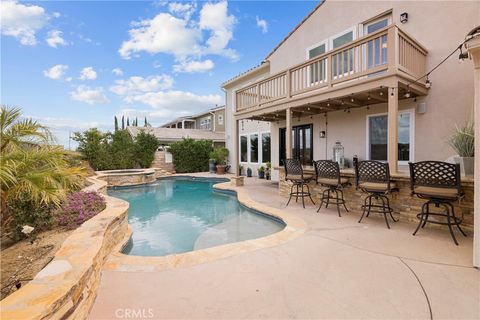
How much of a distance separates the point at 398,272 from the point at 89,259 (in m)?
3.53

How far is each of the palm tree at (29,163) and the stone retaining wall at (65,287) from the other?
66cm

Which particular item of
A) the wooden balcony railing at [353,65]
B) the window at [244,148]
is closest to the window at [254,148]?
the window at [244,148]

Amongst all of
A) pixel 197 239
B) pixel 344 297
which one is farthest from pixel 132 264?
pixel 344 297

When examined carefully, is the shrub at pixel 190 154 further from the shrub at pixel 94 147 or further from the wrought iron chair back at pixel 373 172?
the wrought iron chair back at pixel 373 172

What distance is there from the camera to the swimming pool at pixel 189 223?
15.1ft

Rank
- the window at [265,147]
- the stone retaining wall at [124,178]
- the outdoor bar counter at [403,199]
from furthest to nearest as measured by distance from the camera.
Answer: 1. the window at [265,147]
2. the stone retaining wall at [124,178]
3. the outdoor bar counter at [403,199]

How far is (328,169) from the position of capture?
5656 millimetres

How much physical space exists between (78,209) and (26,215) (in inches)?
34.1

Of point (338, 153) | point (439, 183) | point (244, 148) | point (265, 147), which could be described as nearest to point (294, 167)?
point (338, 153)

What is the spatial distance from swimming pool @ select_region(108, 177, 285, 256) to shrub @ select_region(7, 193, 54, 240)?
4.61 feet

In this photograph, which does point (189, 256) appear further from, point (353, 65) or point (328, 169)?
point (353, 65)

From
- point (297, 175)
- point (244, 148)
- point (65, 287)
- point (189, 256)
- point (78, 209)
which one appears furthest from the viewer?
point (244, 148)

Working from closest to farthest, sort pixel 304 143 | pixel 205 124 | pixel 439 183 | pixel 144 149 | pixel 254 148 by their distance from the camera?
1. pixel 439 183
2. pixel 304 143
3. pixel 254 148
4. pixel 144 149
5. pixel 205 124

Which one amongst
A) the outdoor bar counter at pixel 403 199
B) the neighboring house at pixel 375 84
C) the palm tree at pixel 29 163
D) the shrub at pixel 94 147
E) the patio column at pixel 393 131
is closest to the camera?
the palm tree at pixel 29 163
